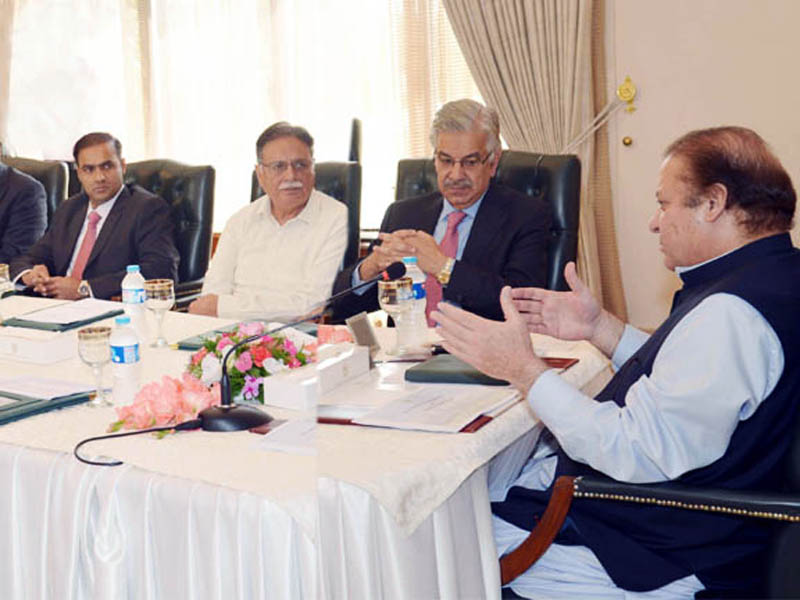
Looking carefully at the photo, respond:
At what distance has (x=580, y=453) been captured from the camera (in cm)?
148

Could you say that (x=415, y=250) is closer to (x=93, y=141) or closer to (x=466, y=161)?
(x=466, y=161)

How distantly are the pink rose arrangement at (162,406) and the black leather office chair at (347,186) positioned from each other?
63.7 inches

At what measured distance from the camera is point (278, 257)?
3.08m

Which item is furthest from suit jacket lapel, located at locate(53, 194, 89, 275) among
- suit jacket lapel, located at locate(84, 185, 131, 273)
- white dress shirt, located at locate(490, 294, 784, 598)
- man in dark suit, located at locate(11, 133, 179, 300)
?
white dress shirt, located at locate(490, 294, 784, 598)

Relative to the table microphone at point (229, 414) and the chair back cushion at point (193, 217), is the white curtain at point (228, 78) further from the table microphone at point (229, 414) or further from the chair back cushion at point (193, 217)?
the table microphone at point (229, 414)

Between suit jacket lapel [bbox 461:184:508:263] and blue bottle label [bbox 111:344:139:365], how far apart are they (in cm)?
127

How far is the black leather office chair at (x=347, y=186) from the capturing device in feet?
10.6

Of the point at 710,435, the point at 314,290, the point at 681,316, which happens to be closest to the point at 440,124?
the point at 314,290

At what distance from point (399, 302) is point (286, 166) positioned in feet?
3.78

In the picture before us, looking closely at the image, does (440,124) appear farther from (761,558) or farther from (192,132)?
(192,132)

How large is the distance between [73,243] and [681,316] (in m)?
3.02

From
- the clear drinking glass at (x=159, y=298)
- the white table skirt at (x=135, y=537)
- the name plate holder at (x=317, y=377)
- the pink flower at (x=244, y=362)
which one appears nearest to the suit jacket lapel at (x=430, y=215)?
the clear drinking glass at (x=159, y=298)

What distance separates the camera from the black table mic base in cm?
157

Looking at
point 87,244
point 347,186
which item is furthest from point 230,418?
point 87,244
